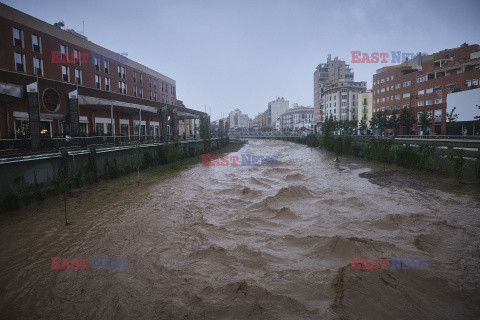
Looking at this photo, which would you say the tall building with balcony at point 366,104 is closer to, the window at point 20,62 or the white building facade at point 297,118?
the white building facade at point 297,118

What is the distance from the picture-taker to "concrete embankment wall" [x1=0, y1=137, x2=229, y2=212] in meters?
8.80

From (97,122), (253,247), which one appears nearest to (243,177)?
(253,247)

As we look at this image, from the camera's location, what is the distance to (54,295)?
4.29m

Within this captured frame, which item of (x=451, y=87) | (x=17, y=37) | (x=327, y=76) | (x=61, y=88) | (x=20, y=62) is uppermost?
(x=327, y=76)

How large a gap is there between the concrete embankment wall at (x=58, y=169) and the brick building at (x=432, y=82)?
49381mm

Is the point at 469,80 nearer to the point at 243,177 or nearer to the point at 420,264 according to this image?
the point at 243,177

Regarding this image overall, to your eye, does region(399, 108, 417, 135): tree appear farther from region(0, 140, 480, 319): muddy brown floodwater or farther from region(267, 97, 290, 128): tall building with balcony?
region(267, 97, 290, 128): tall building with balcony

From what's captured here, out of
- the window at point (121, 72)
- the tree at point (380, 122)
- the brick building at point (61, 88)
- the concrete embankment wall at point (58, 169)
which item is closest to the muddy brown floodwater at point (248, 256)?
the concrete embankment wall at point (58, 169)

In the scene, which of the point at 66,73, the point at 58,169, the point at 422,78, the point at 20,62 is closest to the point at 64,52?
the point at 66,73

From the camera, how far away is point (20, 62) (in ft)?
80.4

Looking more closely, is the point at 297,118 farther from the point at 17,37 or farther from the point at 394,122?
the point at 17,37

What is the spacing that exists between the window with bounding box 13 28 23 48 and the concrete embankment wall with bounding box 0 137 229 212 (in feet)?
61.4

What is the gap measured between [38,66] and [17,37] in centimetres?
288

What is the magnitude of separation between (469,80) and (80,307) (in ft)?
192
